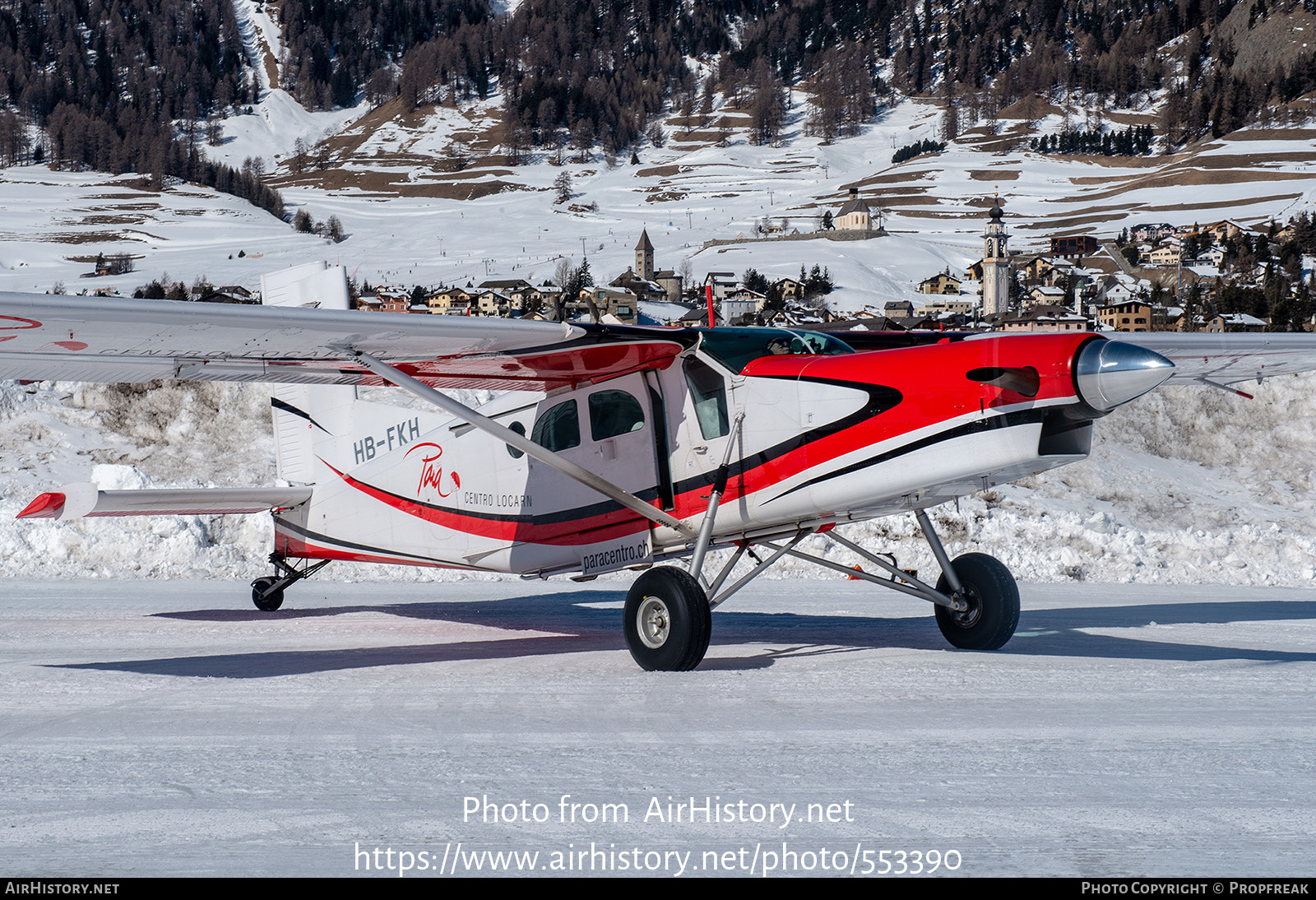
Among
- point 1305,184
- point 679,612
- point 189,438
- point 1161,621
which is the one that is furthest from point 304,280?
point 1305,184

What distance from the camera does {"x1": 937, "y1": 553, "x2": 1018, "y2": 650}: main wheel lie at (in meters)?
8.41

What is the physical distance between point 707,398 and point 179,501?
18.0ft

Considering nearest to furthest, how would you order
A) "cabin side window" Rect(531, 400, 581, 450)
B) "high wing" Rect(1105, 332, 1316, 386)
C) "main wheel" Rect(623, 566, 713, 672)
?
"main wheel" Rect(623, 566, 713, 672) < "cabin side window" Rect(531, 400, 581, 450) < "high wing" Rect(1105, 332, 1316, 386)

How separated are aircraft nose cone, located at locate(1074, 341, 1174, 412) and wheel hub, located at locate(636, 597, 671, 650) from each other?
9.90ft

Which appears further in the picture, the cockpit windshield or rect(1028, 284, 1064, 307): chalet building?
rect(1028, 284, 1064, 307): chalet building

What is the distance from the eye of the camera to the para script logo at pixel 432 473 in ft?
33.2

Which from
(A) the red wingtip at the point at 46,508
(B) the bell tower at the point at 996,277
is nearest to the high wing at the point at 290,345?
(A) the red wingtip at the point at 46,508

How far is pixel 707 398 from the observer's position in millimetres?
8008

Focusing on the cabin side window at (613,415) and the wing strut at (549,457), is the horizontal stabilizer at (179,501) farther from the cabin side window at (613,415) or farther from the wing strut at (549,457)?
the cabin side window at (613,415)

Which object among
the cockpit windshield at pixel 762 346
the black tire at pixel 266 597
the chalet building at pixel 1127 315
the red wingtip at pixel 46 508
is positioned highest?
the cockpit windshield at pixel 762 346

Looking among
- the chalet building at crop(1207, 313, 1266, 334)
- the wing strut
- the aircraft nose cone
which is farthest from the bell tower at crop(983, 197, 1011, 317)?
the aircraft nose cone

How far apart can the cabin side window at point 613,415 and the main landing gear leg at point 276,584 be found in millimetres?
4469

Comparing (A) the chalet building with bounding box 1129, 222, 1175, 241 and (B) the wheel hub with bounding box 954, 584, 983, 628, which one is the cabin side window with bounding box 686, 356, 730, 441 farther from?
(A) the chalet building with bounding box 1129, 222, 1175, 241

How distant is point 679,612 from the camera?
7.30 meters
